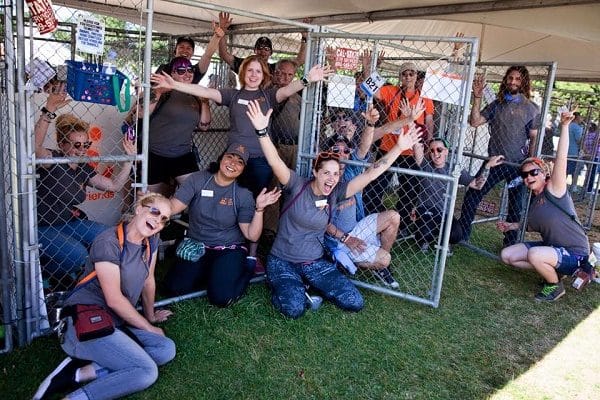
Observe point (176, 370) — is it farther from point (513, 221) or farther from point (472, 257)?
point (513, 221)

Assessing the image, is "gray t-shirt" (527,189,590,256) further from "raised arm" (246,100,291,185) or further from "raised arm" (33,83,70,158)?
"raised arm" (33,83,70,158)

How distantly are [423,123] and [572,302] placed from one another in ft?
7.54

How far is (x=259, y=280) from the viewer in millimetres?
4352

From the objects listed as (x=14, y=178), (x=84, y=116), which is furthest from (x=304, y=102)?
(x=14, y=178)

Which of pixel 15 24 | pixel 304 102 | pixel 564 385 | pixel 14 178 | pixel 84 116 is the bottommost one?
pixel 564 385

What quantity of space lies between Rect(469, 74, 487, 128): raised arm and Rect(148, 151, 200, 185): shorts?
130 inches

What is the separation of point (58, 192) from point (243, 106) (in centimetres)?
165

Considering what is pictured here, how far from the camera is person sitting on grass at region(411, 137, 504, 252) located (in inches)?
201

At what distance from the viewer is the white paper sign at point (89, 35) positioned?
9.50ft

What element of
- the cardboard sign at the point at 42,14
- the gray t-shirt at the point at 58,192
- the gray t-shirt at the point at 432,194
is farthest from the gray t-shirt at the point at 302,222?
the cardboard sign at the point at 42,14

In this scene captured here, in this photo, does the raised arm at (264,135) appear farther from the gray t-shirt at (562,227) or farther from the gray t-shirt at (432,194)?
the gray t-shirt at (562,227)

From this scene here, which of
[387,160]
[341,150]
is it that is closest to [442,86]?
[387,160]

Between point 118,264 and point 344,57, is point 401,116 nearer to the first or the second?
point 344,57

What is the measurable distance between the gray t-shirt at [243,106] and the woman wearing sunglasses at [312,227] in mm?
546
